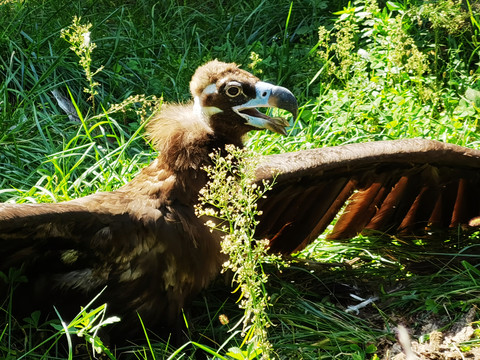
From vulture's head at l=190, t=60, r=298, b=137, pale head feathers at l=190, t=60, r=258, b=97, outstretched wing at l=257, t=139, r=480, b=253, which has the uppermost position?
pale head feathers at l=190, t=60, r=258, b=97

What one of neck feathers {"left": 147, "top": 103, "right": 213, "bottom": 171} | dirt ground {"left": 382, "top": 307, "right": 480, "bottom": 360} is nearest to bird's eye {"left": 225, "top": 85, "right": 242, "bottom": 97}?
neck feathers {"left": 147, "top": 103, "right": 213, "bottom": 171}

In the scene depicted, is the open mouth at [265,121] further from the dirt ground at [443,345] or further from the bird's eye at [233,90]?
the dirt ground at [443,345]

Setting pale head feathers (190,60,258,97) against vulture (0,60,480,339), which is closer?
vulture (0,60,480,339)

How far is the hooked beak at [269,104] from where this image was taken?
3.75 m

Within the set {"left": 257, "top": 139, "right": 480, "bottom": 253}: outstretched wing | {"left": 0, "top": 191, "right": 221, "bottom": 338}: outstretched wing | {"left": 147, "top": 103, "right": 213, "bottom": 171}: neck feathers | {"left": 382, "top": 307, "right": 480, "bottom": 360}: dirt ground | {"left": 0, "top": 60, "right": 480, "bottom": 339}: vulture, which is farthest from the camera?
{"left": 257, "top": 139, "right": 480, "bottom": 253}: outstretched wing

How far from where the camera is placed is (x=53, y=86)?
17.5 ft

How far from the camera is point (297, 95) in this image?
224 inches

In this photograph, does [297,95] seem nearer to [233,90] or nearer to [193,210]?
[233,90]

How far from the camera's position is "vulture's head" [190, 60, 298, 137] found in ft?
12.4

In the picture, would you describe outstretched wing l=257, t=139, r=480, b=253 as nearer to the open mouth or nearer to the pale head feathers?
the open mouth

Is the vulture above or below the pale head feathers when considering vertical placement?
below

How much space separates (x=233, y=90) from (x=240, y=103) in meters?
0.06

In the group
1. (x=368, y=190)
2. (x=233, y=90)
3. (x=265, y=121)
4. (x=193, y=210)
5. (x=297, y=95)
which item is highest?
(x=233, y=90)

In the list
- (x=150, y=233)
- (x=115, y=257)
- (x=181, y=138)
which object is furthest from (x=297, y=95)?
(x=115, y=257)
